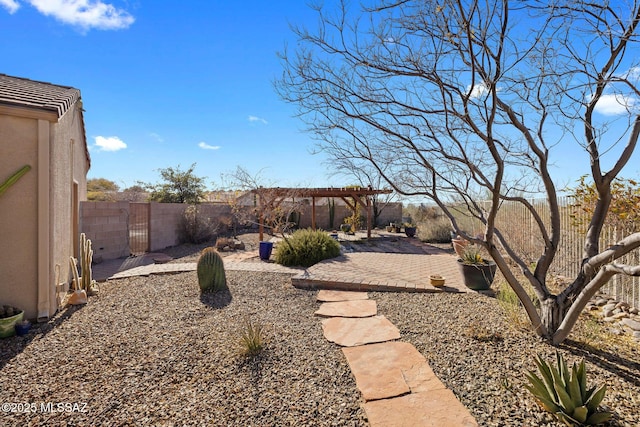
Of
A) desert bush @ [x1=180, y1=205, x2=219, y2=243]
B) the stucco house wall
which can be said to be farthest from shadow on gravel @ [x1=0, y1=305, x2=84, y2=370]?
desert bush @ [x1=180, y1=205, x2=219, y2=243]

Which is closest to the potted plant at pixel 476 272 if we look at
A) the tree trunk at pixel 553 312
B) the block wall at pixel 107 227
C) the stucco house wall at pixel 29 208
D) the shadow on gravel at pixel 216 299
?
the tree trunk at pixel 553 312

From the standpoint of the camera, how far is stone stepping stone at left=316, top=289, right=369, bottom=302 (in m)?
5.34

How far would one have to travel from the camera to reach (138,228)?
1069cm

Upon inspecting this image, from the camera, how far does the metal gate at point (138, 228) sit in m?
10.4

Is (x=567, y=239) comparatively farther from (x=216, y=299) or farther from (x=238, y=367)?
(x=216, y=299)

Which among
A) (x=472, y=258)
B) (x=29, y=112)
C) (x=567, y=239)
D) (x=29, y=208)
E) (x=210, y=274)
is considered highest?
(x=29, y=112)

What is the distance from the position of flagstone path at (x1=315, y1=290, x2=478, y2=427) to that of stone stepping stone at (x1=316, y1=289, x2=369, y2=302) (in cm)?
82

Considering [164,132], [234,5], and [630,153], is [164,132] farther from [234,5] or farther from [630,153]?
[630,153]

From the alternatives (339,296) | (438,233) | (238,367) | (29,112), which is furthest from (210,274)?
(438,233)

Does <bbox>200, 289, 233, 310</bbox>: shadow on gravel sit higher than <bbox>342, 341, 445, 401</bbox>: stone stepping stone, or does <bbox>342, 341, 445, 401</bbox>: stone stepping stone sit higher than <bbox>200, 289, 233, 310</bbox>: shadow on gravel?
<bbox>342, 341, 445, 401</bbox>: stone stepping stone

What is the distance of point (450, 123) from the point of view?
151 inches

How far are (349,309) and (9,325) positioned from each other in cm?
451

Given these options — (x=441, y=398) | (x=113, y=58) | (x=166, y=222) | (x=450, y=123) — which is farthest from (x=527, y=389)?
(x=166, y=222)

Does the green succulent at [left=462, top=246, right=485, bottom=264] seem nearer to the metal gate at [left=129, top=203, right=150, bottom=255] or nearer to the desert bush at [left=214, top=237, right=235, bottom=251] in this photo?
the desert bush at [left=214, top=237, right=235, bottom=251]
